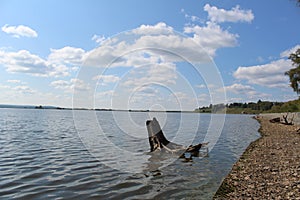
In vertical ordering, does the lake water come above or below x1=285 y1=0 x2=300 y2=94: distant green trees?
below

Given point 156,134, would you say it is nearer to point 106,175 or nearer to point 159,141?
point 159,141

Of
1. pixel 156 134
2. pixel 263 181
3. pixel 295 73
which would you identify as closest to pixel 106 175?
pixel 156 134

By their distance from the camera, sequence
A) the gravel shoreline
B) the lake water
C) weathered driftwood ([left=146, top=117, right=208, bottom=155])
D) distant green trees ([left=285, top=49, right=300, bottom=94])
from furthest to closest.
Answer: distant green trees ([left=285, top=49, right=300, bottom=94]) → weathered driftwood ([left=146, top=117, right=208, bottom=155]) → the lake water → the gravel shoreline

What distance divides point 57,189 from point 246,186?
765 centimetres

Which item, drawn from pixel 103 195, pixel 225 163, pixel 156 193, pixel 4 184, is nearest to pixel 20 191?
pixel 4 184

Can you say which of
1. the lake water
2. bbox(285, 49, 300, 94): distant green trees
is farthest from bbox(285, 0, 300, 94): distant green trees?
the lake water

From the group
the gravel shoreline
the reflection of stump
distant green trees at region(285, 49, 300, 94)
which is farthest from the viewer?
distant green trees at region(285, 49, 300, 94)

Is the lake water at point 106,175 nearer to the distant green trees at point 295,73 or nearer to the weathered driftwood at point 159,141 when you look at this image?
the weathered driftwood at point 159,141

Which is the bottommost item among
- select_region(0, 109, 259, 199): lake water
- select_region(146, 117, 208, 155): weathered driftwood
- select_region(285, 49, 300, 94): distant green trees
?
select_region(0, 109, 259, 199): lake water

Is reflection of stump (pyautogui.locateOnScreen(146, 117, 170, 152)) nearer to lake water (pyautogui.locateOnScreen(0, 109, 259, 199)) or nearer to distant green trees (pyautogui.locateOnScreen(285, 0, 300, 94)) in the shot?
lake water (pyautogui.locateOnScreen(0, 109, 259, 199))

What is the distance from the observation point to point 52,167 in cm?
1471

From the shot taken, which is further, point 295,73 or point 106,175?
point 295,73

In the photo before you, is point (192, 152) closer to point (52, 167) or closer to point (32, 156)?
point (52, 167)

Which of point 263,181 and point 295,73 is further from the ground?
point 295,73
